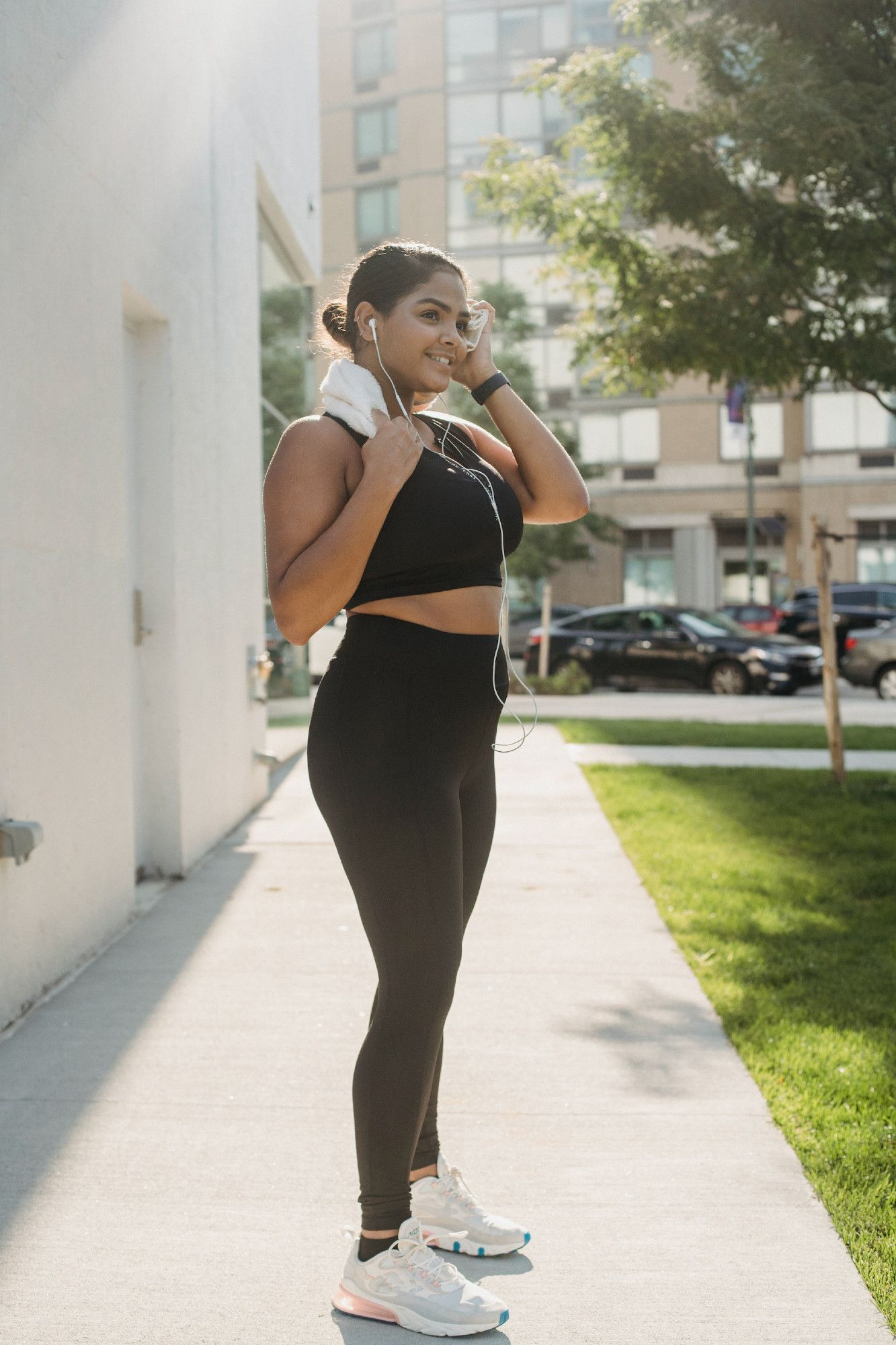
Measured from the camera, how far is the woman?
2.46 meters

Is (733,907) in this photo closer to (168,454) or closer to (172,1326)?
(168,454)

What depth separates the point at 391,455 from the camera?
96.7 inches

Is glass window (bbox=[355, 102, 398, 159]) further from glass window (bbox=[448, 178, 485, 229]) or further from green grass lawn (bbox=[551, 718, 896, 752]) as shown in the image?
green grass lawn (bbox=[551, 718, 896, 752])

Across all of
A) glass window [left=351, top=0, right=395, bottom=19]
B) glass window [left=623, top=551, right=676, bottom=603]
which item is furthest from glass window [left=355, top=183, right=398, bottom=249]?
glass window [left=623, top=551, right=676, bottom=603]

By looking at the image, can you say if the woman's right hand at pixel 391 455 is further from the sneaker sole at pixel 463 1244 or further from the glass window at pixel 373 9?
the glass window at pixel 373 9

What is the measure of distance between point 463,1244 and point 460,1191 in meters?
0.10

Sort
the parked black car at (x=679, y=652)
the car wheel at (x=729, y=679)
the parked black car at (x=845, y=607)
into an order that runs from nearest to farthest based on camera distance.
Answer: the parked black car at (x=679, y=652) < the car wheel at (x=729, y=679) < the parked black car at (x=845, y=607)

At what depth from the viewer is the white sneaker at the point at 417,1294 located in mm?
2486

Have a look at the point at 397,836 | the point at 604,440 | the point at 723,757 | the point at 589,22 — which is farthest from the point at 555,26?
the point at 397,836

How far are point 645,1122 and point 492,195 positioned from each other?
801 centimetres

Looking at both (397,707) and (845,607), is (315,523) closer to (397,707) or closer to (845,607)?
(397,707)

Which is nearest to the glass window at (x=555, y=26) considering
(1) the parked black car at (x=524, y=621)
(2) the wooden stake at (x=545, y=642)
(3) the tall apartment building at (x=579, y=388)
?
(3) the tall apartment building at (x=579, y=388)

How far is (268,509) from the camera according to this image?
2.55 meters

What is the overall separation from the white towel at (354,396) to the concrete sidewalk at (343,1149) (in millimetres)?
1686
